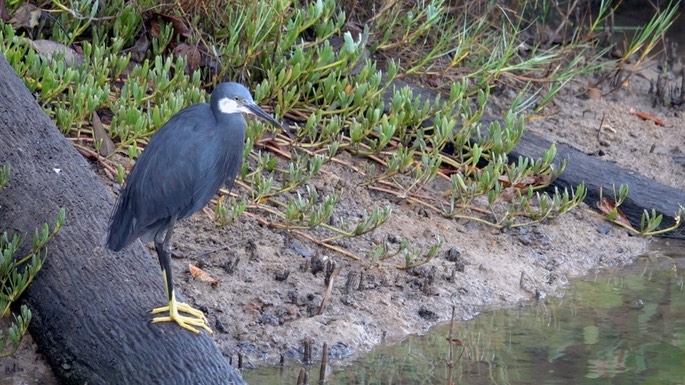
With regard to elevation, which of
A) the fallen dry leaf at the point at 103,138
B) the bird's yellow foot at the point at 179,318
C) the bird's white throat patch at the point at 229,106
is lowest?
the fallen dry leaf at the point at 103,138

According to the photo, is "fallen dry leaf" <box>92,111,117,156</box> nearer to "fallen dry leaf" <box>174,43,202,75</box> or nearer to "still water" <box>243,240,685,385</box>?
"fallen dry leaf" <box>174,43,202,75</box>

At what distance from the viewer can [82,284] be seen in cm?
430

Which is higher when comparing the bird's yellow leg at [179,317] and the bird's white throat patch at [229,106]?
the bird's white throat patch at [229,106]

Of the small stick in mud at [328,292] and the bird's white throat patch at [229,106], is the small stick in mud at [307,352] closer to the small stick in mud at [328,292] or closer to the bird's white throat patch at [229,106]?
the small stick in mud at [328,292]

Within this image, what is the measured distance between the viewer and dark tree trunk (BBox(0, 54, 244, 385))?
4035 millimetres

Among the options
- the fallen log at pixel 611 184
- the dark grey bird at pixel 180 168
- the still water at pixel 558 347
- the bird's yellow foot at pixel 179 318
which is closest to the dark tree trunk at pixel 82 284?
the bird's yellow foot at pixel 179 318

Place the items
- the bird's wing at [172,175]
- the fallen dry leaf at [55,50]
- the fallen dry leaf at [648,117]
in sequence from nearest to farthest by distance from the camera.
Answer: the bird's wing at [172,175] → the fallen dry leaf at [55,50] → the fallen dry leaf at [648,117]

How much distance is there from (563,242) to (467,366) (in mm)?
1692

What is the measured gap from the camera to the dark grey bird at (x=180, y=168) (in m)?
4.26

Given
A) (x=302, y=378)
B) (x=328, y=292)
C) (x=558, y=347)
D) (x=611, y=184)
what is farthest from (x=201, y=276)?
(x=611, y=184)

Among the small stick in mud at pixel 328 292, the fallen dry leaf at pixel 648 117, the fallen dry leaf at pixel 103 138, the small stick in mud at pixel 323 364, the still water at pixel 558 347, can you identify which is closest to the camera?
the small stick in mud at pixel 323 364

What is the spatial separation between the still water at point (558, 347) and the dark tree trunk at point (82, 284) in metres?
0.61

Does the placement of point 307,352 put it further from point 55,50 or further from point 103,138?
point 55,50

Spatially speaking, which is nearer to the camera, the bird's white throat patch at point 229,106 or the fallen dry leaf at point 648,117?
the bird's white throat patch at point 229,106
